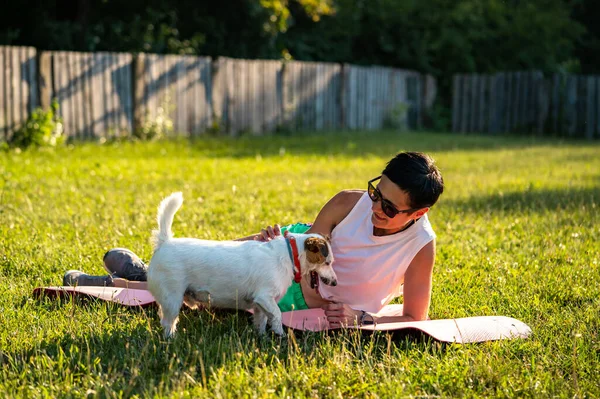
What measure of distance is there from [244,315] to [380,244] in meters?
0.91

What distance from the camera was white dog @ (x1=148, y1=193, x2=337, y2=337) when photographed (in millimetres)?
3881

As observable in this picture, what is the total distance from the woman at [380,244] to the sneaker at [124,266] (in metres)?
0.32

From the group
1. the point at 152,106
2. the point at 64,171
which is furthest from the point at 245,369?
the point at 152,106

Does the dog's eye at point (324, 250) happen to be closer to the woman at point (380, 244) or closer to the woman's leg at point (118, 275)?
the woman at point (380, 244)

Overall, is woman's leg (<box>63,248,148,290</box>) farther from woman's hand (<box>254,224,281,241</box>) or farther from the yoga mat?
the yoga mat

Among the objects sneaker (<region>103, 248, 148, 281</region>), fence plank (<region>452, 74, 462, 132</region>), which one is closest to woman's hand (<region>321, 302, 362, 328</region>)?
sneaker (<region>103, 248, 148, 281</region>)

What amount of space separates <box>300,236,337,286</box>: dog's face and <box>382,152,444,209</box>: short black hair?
1.68 ft

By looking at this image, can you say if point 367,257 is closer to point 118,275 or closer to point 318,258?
point 318,258

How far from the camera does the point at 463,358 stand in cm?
372

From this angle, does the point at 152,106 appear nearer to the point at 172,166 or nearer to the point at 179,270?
the point at 172,166

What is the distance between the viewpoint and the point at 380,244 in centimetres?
441

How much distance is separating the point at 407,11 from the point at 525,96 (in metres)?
5.30

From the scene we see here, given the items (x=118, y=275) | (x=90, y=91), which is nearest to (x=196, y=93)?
(x=90, y=91)

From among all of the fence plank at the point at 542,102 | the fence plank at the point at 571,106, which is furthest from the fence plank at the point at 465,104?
the fence plank at the point at 571,106
